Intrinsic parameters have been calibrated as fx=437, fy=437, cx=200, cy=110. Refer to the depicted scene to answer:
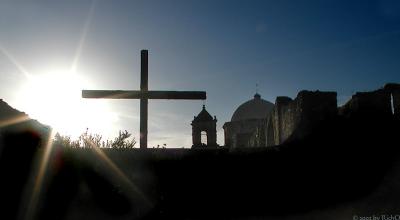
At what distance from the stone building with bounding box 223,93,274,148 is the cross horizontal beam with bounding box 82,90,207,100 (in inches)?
1142

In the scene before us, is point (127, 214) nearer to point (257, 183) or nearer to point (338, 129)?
point (257, 183)

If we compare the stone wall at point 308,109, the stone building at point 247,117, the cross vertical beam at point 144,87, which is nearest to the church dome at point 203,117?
the stone wall at point 308,109

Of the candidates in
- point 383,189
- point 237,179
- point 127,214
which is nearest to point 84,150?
point 127,214

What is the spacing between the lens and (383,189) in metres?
8.31

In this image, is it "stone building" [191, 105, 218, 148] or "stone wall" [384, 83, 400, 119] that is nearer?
"stone wall" [384, 83, 400, 119]

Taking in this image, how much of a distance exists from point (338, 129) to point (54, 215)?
5763mm

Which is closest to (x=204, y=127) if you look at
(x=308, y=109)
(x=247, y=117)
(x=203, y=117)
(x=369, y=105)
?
(x=203, y=117)

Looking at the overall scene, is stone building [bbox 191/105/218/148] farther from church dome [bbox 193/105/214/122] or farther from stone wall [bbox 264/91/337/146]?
stone wall [bbox 264/91/337/146]

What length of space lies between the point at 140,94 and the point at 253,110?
1313 inches

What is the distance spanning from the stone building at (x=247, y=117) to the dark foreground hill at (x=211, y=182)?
1234 inches

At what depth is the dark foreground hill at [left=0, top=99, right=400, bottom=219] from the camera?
717 centimetres

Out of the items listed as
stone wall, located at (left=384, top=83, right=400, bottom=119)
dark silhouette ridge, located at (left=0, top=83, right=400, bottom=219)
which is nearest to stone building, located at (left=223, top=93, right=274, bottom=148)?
stone wall, located at (left=384, top=83, right=400, bottom=119)

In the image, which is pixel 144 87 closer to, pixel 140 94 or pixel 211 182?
pixel 140 94

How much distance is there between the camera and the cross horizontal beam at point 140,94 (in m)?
10.9
